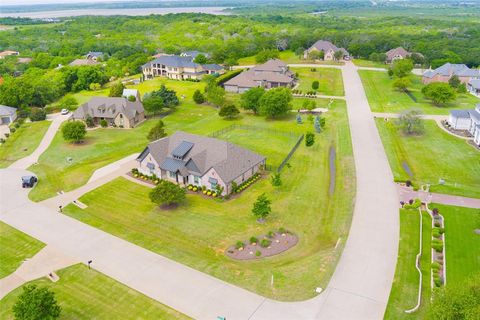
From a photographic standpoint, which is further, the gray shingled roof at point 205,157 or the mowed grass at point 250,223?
the gray shingled roof at point 205,157

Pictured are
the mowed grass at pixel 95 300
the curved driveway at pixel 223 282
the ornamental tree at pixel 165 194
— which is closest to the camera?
the mowed grass at pixel 95 300

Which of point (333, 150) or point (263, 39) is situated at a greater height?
point (263, 39)

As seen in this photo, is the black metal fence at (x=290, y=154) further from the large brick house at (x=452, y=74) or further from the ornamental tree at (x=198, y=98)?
the large brick house at (x=452, y=74)

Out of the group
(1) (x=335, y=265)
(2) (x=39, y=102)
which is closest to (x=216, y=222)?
(1) (x=335, y=265)

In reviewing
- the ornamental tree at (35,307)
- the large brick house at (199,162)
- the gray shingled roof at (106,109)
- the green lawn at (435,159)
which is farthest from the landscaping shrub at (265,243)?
the gray shingled roof at (106,109)

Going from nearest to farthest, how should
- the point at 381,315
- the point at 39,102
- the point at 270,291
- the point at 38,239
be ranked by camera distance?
the point at 381,315, the point at 270,291, the point at 38,239, the point at 39,102

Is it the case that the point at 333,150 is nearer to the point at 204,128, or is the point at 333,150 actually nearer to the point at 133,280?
the point at 204,128
